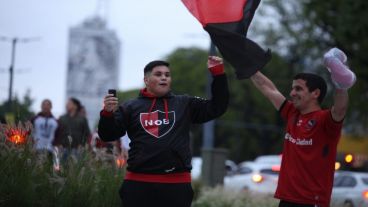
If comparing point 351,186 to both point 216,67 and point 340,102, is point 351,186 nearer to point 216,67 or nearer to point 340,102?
point 340,102

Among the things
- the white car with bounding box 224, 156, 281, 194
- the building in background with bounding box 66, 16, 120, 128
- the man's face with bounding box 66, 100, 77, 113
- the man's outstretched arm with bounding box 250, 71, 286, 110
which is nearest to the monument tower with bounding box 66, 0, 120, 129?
the building in background with bounding box 66, 16, 120, 128

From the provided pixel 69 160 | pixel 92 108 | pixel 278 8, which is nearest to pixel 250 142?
pixel 92 108

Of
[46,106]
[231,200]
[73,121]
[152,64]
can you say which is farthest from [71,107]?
[152,64]

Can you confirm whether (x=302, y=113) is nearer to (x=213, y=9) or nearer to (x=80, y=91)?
(x=213, y=9)

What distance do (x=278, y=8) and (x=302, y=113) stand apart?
141ft

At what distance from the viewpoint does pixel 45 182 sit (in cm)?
784

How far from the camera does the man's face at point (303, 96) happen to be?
660 cm

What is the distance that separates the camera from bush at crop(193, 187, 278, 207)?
475 inches

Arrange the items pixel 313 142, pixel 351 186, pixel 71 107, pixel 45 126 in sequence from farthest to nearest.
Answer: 1. pixel 351 186
2. pixel 71 107
3. pixel 45 126
4. pixel 313 142

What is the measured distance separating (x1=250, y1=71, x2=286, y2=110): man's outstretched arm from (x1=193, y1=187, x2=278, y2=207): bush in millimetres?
4819

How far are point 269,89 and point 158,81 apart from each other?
126 centimetres

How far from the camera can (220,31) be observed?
6559 mm

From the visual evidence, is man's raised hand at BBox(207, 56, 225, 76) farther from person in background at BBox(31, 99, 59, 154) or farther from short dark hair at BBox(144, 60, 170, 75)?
person in background at BBox(31, 99, 59, 154)

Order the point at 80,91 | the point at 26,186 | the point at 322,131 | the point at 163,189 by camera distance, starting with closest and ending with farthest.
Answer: the point at 163,189
the point at 322,131
the point at 26,186
the point at 80,91
